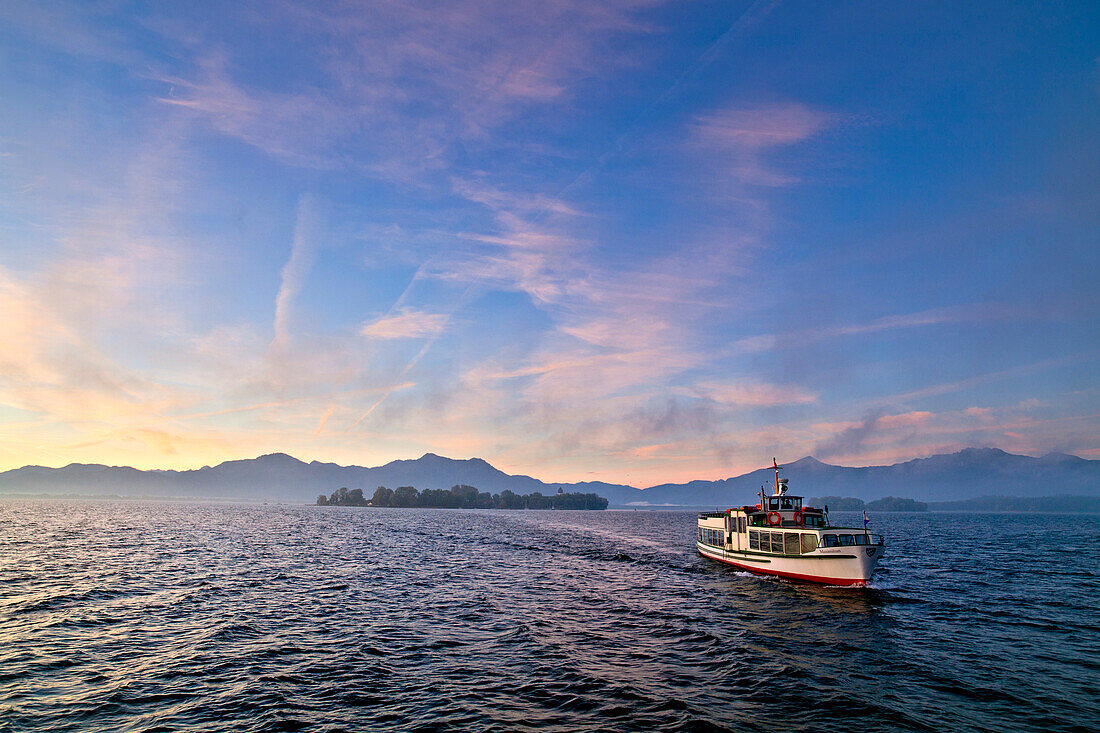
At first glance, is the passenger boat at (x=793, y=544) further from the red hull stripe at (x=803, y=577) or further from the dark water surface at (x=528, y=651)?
the dark water surface at (x=528, y=651)

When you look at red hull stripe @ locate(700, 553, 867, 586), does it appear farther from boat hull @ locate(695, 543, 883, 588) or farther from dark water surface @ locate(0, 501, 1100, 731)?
dark water surface @ locate(0, 501, 1100, 731)

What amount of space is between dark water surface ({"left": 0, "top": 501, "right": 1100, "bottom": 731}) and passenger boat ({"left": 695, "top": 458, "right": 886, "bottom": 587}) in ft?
6.69

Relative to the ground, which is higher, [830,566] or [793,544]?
[793,544]

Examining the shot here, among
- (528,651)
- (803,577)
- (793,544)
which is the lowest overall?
(803,577)

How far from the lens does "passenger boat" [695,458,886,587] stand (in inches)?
1972

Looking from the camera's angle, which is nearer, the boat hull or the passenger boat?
the boat hull

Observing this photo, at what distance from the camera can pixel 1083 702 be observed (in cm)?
2375

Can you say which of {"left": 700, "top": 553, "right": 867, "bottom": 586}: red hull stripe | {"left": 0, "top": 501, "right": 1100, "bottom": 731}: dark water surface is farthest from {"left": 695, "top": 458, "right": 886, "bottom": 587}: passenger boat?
{"left": 0, "top": 501, "right": 1100, "bottom": 731}: dark water surface

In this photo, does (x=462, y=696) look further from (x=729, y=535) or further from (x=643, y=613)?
(x=729, y=535)

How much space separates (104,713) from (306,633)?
12749mm

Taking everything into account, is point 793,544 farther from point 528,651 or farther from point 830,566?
point 528,651

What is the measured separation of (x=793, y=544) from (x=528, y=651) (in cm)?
3787

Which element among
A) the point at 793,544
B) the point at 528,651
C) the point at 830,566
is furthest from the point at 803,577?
the point at 528,651

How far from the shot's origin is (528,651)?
95.9ft
